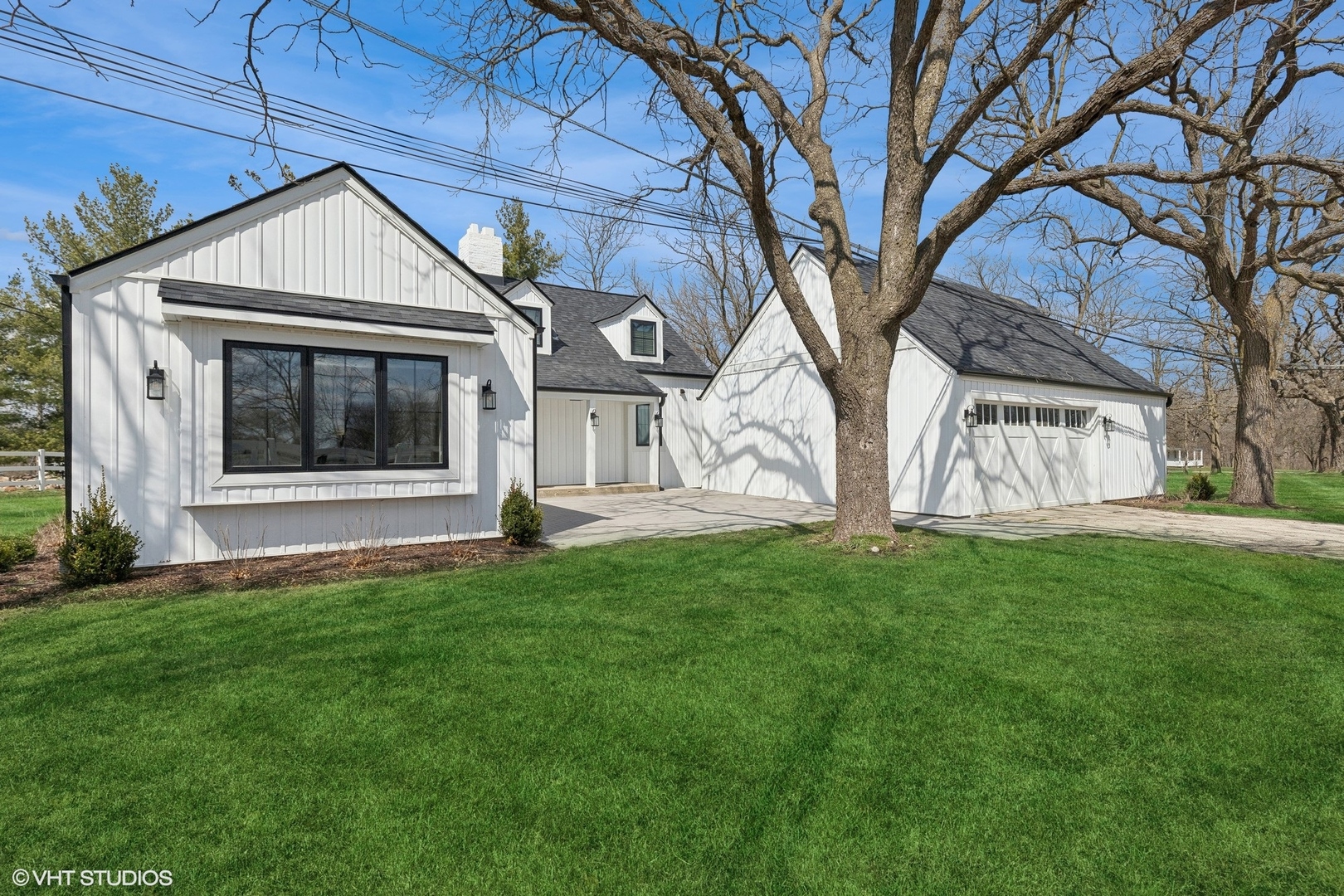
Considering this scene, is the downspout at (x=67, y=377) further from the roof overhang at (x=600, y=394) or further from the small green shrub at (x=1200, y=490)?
the small green shrub at (x=1200, y=490)

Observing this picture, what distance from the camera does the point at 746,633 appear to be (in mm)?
5023

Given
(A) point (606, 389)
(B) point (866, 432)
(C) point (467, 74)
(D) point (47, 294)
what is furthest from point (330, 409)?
(D) point (47, 294)

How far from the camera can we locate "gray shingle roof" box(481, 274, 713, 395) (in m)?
16.6

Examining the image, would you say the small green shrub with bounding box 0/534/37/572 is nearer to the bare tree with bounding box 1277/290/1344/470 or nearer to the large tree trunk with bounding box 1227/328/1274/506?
the large tree trunk with bounding box 1227/328/1274/506

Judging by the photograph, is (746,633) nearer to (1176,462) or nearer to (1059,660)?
(1059,660)

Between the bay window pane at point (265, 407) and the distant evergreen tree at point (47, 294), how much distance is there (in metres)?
23.9

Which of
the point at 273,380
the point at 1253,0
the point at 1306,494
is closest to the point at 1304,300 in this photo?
the point at 1306,494

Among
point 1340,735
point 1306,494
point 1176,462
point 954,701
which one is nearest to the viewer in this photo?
point 1340,735

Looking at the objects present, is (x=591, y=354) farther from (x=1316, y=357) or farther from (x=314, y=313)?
(x=1316, y=357)

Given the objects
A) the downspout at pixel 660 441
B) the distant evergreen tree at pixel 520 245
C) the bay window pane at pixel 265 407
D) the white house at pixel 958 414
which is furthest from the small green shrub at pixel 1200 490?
the distant evergreen tree at pixel 520 245

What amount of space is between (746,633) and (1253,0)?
8.72 metres

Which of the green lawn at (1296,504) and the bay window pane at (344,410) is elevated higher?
the bay window pane at (344,410)

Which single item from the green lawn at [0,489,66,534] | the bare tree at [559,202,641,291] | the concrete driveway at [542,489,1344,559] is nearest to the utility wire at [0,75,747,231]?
the concrete driveway at [542,489,1344,559]

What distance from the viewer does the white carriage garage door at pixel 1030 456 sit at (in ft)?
42.4
